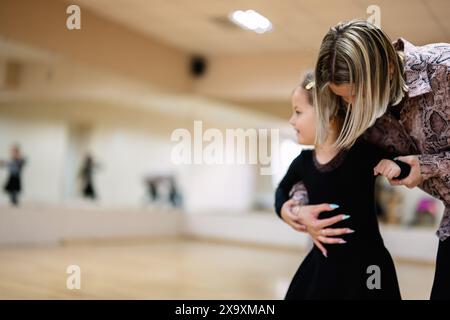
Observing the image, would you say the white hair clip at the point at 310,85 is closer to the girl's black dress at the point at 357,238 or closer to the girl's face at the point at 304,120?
the girl's face at the point at 304,120

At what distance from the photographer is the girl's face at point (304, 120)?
1.51 m

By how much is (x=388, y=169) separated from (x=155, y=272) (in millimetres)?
3619

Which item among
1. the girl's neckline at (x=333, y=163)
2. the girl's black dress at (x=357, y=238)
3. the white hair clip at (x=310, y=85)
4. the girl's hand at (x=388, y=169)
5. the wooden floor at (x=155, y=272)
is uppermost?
the white hair clip at (x=310, y=85)

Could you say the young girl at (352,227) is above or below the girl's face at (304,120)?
below

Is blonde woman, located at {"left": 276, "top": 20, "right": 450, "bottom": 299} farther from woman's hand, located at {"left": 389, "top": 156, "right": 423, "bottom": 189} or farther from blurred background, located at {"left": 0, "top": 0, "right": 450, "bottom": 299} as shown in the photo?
blurred background, located at {"left": 0, "top": 0, "right": 450, "bottom": 299}

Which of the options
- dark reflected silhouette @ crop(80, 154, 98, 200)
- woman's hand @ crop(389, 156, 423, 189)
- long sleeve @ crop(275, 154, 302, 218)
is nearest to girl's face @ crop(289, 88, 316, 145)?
long sleeve @ crop(275, 154, 302, 218)

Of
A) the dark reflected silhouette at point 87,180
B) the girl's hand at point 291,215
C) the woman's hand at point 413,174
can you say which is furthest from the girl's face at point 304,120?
the dark reflected silhouette at point 87,180

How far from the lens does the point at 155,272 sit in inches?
180

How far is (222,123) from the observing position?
9930mm

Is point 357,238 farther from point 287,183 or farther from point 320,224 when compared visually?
point 287,183

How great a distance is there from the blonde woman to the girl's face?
0.15 metres

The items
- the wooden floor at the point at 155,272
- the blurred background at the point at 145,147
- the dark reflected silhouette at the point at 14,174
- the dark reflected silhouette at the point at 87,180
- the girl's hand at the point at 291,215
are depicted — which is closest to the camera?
the girl's hand at the point at 291,215

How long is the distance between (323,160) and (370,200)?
168mm

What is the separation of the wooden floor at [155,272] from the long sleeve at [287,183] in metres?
2.00
